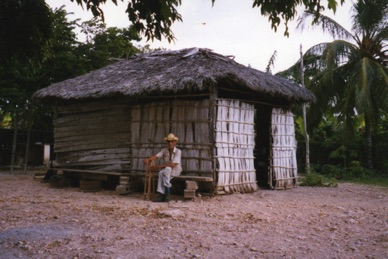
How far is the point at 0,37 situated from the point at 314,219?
205 inches

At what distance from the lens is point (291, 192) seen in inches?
372

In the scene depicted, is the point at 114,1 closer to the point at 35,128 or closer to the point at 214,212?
the point at 214,212

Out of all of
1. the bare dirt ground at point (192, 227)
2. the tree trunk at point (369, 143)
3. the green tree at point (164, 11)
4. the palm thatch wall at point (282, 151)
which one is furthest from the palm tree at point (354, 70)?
the green tree at point (164, 11)

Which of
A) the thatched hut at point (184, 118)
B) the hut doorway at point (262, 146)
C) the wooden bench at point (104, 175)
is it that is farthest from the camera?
the hut doorway at point (262, 146)

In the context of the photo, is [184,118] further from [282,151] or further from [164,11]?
[164,11]

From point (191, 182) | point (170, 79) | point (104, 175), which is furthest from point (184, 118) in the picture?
point (104, 175)

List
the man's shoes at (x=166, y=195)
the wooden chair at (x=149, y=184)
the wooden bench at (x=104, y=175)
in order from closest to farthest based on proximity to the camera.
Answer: the man's shoes at (x=166, y=195) < the wooden chair at (x=149, y=184) < the wooden bench at (x=104, y=175)

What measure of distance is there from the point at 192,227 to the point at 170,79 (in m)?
3.84

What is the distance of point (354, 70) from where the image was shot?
14180 mm

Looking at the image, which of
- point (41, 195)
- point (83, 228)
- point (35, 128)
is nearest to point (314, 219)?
point (83, 228)

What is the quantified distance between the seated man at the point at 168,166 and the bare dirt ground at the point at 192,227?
0.34m

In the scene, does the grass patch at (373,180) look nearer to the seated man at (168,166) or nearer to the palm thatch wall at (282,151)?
the palm thatch wall at (282,151)

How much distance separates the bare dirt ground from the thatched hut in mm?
1005

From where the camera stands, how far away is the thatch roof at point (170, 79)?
7867mm
